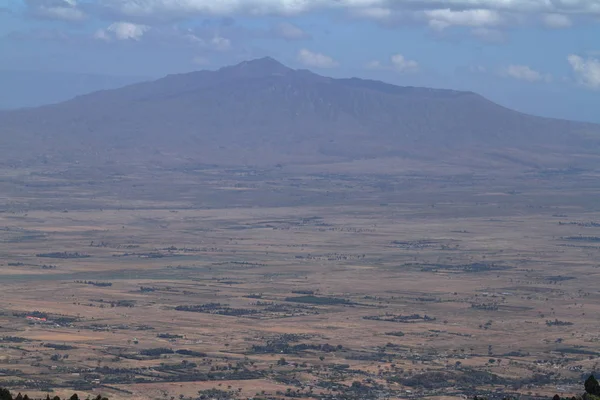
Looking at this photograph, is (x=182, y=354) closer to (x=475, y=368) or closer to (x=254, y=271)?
(x=475, y=368)

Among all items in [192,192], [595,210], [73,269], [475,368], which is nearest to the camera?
[475,368]

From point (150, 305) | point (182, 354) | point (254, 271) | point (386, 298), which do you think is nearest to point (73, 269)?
point (254, 271)

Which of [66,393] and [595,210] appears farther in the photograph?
[595,210]

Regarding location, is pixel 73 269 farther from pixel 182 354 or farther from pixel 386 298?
pixel 182 354

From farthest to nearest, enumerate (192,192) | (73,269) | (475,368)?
(192,192)
(73,269)
(475,368)

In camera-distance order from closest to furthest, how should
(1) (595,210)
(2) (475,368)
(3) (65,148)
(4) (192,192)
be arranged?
(2) (475,368)
(1) (595,210)
(4) (192,192)
(3) (65,148)

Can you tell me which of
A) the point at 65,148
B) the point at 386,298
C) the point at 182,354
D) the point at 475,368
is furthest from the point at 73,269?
the point at 65,148
